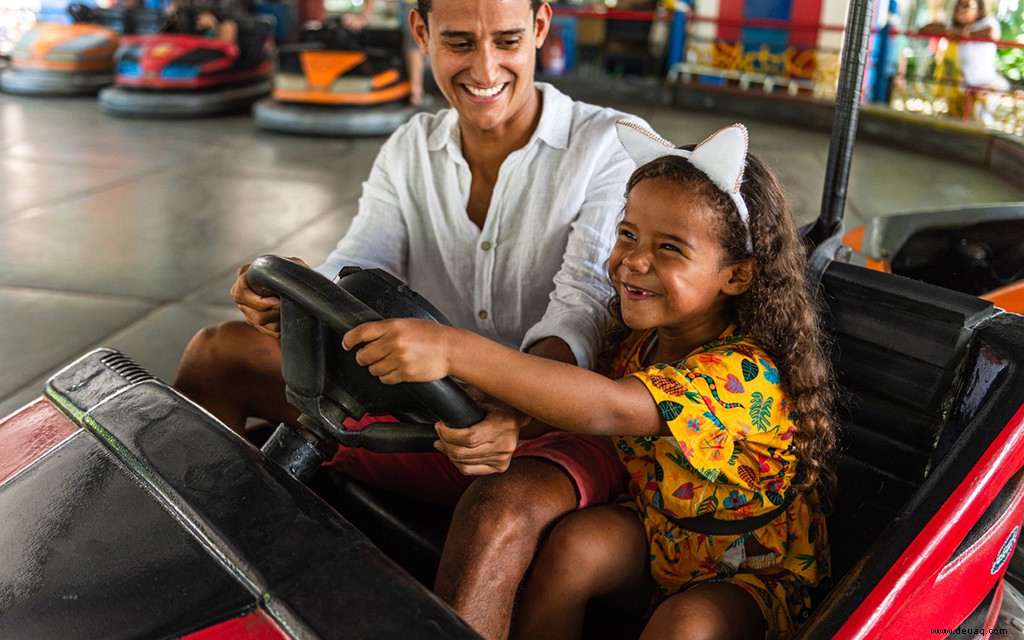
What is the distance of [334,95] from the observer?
537 centimetres

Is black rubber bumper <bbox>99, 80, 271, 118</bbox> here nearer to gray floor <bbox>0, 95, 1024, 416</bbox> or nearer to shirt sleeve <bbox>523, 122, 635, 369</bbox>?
gray floor <bbox>0, 95, 1024, 416</bbox>

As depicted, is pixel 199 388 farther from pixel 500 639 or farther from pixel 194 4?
pixel 194 4

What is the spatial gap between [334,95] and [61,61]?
2.49 m

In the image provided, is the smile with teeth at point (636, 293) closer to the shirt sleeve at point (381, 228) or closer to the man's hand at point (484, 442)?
the man's hand at point (484, 442)

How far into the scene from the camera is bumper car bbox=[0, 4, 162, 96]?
6.50m

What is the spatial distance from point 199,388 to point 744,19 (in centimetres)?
623

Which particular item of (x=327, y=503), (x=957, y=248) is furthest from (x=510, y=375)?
(x=957, y=248)

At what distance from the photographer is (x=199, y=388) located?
A: 118 cm

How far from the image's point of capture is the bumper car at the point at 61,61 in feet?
21.3

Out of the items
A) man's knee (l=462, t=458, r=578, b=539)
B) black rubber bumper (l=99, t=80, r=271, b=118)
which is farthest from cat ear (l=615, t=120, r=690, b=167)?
black rubber bumper (l=99, t=80, r=271, b=118)

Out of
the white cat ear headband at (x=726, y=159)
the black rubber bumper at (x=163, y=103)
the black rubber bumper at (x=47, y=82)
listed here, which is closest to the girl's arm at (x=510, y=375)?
the white cat ear headband at (x=726, y=159)

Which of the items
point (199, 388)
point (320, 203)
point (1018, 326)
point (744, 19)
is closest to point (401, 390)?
point (199, 388)

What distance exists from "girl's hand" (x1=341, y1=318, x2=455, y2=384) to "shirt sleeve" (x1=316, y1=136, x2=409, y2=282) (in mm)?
555

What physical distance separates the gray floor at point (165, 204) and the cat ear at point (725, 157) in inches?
68.3
